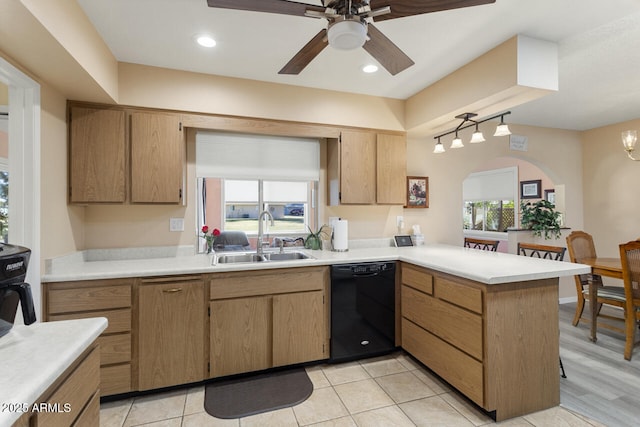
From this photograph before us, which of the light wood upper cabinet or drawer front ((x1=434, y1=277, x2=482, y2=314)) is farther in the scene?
the light wood upper cabinet

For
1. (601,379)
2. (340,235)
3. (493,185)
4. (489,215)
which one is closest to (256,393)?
(340,235)

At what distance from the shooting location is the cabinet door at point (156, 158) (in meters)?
2.53

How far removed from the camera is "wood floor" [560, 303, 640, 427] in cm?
205

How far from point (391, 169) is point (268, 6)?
2.18 metres

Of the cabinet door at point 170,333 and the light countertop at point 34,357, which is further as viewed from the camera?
the cabinet door at point 170,333

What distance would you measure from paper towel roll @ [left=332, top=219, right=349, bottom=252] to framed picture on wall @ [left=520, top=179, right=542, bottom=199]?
491 centimetres

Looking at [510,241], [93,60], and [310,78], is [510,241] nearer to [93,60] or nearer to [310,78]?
[310,78]

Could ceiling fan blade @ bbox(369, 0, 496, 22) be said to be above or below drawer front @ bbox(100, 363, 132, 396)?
above

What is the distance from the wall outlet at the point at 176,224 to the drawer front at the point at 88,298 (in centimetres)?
81

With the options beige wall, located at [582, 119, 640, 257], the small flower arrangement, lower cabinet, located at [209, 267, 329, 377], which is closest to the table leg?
beige wall, located at [582, 119, 640, 257]

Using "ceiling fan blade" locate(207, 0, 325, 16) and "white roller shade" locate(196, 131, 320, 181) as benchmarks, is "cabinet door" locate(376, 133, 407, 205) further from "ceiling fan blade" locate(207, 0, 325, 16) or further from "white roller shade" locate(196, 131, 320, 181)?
"ceiling fan blade" locate(207, 0, 325, 16)

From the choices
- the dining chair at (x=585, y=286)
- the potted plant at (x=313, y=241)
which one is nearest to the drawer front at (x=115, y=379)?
the potted plant at (x=313, y=241)

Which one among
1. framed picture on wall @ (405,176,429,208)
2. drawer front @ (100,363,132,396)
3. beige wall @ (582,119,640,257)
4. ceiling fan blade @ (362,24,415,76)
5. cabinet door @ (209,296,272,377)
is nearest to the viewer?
ceiling fan blade @ (362,24,415,76)

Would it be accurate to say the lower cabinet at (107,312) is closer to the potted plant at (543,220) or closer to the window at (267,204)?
the window at (267,204)
